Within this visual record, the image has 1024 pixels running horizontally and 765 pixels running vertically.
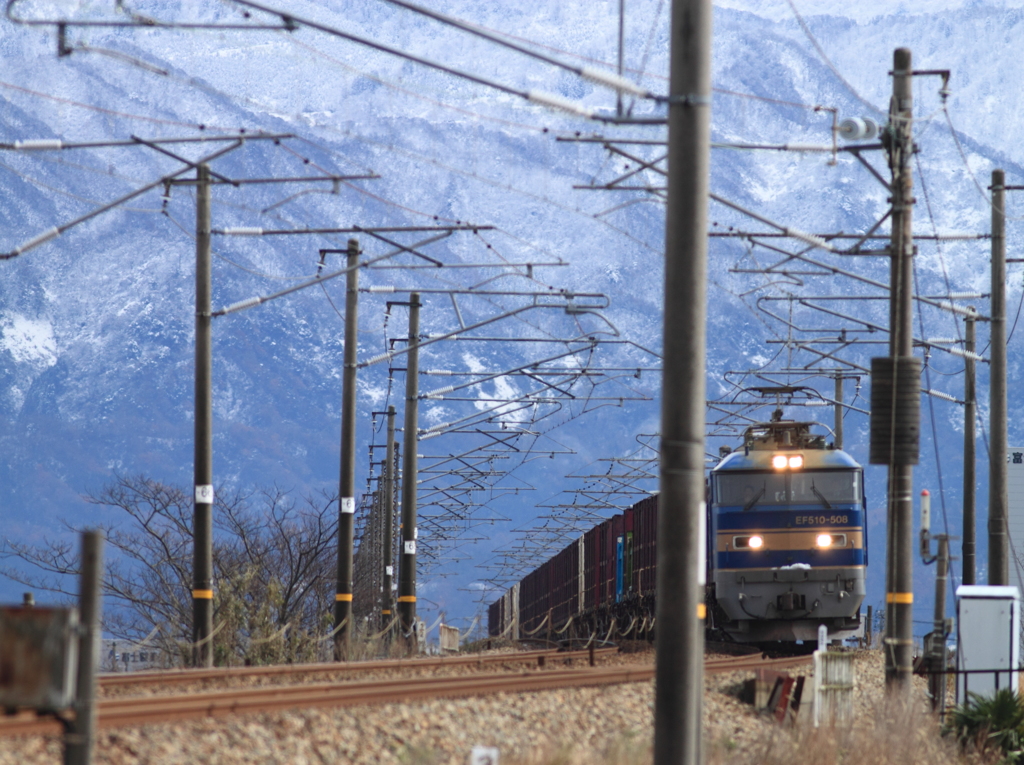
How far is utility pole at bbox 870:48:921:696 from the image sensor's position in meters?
15.0

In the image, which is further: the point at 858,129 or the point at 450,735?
the point at 858,129

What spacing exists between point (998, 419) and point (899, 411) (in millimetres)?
8495

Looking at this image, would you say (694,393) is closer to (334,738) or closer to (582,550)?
(334,738)

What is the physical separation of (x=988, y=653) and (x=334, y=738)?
1078cm

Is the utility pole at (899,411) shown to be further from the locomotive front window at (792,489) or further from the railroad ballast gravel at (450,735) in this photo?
the locomotive front window at (792,489)

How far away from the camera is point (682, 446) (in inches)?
373

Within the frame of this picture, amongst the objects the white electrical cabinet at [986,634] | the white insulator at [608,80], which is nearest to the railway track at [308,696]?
the white electrical cabinet at [986,634]

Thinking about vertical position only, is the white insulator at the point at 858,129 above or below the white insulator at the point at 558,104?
above

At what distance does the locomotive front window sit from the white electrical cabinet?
4009 millimetres

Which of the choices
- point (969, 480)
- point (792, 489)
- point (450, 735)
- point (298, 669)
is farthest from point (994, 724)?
point (969, 480)

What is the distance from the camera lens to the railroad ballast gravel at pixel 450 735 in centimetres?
893

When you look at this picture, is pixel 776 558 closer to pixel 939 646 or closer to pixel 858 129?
pixel 939 646

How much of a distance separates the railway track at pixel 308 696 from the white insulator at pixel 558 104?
487 centimetres

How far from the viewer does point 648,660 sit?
20250 millimetres
